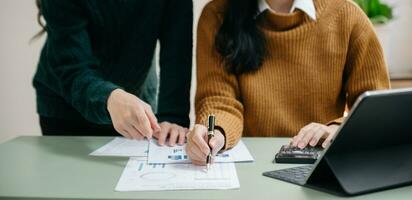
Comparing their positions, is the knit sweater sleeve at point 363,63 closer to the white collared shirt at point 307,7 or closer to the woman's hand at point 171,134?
the white collared shirt at point 307,7

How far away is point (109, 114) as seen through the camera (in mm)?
960

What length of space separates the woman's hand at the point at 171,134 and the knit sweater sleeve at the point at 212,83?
7cm

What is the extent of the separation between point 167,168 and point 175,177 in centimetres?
6

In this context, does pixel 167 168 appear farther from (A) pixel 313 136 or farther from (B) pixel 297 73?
(B) pixel 297 73

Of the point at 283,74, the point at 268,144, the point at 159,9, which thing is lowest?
the point at 268,144

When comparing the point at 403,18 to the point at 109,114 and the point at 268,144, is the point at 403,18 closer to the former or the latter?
the point at 268,144

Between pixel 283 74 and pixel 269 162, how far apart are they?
42 centimetres

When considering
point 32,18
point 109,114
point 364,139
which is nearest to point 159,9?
point 109,114

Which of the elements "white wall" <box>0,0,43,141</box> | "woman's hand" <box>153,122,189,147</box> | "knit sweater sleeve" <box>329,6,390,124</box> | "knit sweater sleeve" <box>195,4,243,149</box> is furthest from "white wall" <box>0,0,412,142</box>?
"woman's hand" <box>153,122,189,147</box>

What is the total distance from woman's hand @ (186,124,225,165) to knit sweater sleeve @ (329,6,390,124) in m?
0.45

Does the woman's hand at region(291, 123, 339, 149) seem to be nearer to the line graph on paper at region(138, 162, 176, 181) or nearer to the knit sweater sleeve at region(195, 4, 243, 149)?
the knit sweater sleeve at region(195, 4, 243, 149)

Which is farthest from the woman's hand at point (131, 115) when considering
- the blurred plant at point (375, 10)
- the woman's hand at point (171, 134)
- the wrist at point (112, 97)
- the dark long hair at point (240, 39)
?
the blurred plant at point (375, 10)

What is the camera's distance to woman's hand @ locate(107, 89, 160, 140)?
882 mm

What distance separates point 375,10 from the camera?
2033 millimetres
